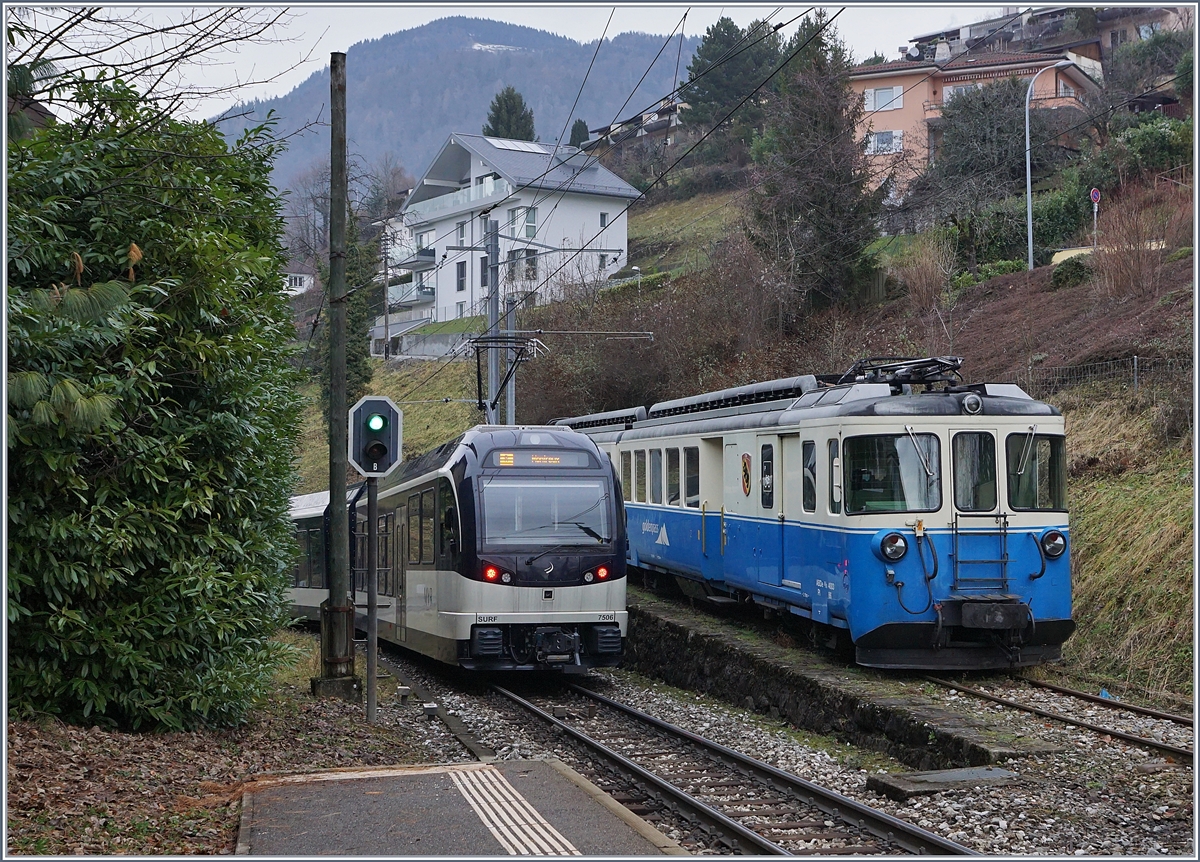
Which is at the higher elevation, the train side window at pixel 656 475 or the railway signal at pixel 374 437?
the railway signal at pixel 374 437

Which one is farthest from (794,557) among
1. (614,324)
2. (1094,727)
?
(614,324)

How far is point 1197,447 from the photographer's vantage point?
9.16 m

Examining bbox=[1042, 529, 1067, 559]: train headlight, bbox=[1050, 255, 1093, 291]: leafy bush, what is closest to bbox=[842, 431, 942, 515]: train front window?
bbox=[1042, 529, 1067, 559]: train headlight

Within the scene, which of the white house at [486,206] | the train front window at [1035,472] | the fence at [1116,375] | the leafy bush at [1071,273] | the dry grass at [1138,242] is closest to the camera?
the train front window at [1035,472]

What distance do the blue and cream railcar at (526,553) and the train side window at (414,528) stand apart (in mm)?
796

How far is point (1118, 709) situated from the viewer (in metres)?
10.7

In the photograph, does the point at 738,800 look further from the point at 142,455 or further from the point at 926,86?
the point at 926,86

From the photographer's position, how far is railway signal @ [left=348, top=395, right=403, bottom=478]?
37.7 feet

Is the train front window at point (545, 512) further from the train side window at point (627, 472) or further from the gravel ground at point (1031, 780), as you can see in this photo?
the train side window at point (627, 472)

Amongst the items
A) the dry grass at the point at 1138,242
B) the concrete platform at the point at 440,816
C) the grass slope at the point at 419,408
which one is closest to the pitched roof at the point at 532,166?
the grass slope at the point at 419,408

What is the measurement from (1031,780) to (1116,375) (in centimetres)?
1187

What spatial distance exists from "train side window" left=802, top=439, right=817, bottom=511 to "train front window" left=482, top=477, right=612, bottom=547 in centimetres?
224

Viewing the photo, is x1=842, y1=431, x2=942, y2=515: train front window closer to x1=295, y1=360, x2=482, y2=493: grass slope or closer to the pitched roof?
x1=295, y1=360, x2=482, y2=493: grass slope

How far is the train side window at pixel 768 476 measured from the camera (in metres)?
14.3
